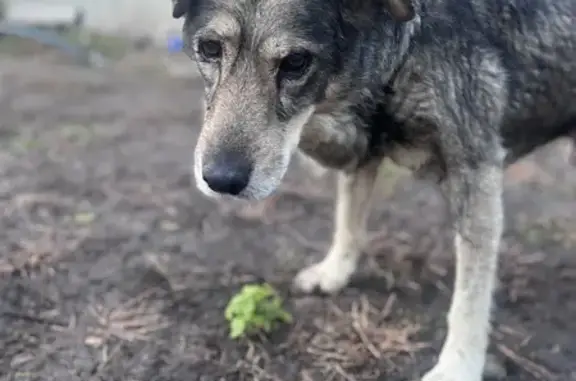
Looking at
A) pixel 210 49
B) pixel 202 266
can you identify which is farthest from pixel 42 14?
pixel 210 49

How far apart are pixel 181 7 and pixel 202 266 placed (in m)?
1.39

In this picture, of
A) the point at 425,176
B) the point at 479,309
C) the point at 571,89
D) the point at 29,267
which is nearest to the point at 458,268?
the point at 479,309

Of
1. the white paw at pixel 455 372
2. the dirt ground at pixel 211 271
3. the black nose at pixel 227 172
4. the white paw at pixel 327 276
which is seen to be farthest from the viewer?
the white paw at pixel 327 276

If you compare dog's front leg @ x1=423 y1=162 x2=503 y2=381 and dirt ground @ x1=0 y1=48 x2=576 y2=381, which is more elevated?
dog's front leg @ x1=423 y1=162 x2=503 y2=381

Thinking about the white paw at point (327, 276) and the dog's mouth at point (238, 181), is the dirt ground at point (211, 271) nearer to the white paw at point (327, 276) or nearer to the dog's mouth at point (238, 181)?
the white paw at point (327, 276)

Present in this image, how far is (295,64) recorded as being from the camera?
A: 2492 mm

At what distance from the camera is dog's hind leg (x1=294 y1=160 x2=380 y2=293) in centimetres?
350

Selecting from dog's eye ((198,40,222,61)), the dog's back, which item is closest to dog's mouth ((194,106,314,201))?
dog's eye ((198,40,222,61))

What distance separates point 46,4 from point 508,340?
635 cm

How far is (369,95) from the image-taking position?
272 centimetres

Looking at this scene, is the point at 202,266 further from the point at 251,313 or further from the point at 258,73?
the point at 258,73

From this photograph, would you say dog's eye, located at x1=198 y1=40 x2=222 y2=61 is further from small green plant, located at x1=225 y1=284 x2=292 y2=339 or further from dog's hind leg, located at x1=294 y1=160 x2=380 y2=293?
dog's hind leg, located at x1=294 y1=160 x2=380 y2=293

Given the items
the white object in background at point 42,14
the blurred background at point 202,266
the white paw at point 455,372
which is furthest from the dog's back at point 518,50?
the white object in background at point 42,14

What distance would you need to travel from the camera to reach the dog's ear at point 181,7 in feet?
8.61
